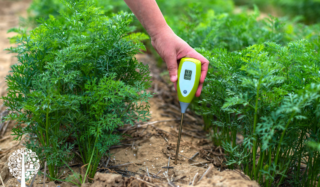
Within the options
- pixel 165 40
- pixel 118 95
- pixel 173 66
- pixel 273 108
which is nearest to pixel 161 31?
pixel 165 40

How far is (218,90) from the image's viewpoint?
6.43 ft

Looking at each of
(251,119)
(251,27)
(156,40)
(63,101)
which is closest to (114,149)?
(63,101)

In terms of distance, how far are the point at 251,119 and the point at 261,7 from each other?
8.42 m

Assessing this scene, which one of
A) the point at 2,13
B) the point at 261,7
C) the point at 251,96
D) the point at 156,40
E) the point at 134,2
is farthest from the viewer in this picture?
the point at 261,7

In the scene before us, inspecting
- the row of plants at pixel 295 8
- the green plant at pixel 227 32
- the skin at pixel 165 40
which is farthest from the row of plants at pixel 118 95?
the row of plants at pixel 295 8

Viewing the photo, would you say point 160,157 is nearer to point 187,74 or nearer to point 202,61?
point 187,74

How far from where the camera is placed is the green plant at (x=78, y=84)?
1.68m

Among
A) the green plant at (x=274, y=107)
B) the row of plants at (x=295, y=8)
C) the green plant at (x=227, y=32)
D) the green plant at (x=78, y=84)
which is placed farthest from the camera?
the row of plants at (x=295, y=8)

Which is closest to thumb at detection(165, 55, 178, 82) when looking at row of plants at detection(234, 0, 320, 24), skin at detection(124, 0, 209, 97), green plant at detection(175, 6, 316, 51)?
skin at detection(124, 0, 209, 97)

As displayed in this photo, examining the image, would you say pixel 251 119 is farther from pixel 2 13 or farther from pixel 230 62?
pixel 2 13

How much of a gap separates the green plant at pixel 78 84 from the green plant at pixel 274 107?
64 centimetres

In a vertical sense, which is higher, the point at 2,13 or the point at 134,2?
the point at 2,13

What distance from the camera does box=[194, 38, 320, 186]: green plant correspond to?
1499 millimetres

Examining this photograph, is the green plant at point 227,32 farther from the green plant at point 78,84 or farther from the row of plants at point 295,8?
the row of plants at point 295,8
